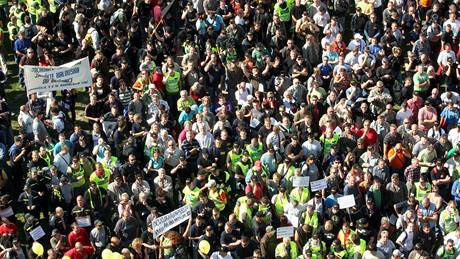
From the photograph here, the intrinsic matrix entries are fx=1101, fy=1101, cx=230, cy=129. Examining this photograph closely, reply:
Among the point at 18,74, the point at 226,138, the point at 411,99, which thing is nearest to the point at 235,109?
the point at 226,138

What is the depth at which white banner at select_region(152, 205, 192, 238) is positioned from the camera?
20.7 metres

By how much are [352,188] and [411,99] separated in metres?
3.95

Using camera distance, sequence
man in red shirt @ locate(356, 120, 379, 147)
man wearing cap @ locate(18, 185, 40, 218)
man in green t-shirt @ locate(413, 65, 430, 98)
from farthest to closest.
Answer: man in green t-shirt @ locate(413, 65, 430, 98)
man in red shirt @ locate(356, 120, 379, 147)
man wearing cap @ locate(18, 185, 40, 218)

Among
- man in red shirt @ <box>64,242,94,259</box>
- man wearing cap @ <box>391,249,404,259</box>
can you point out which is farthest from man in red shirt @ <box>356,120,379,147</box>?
man in red shirt @ <box>64,242,94,259</box>

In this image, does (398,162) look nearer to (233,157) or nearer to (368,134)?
(368,134)

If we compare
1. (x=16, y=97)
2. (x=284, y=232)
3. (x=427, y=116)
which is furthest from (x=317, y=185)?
(x=16, y=97)

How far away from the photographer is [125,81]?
2553cm

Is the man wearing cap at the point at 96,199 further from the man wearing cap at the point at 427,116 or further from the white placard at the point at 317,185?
the man wearing cap at the point at 427,116

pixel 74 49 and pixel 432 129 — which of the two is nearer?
pixel 432 129

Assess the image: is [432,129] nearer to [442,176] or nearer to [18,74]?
[442,176]

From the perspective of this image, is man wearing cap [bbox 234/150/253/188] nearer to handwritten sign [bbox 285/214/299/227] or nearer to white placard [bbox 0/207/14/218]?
handwritten sign [bbox 285/214/299/227]

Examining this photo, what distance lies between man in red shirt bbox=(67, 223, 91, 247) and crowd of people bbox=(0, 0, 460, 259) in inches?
1.1

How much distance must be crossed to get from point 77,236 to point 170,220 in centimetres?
184

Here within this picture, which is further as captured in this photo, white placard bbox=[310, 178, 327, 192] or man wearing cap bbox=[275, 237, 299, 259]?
white placard bbox=[310, 178, 327, 192]
